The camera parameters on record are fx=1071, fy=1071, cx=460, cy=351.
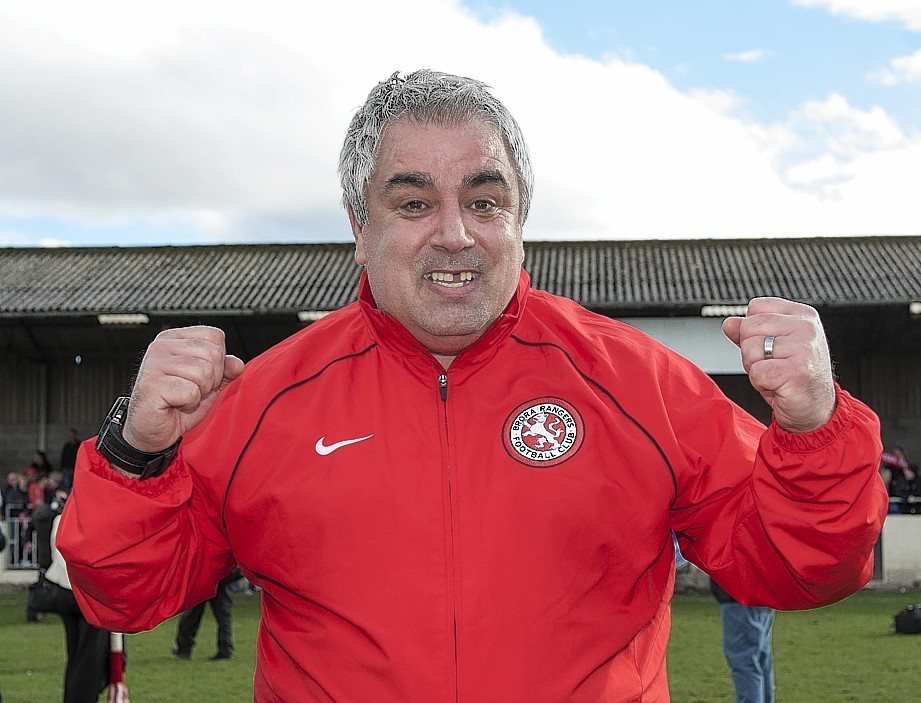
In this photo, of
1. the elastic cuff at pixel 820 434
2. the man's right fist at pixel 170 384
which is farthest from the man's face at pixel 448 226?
the elastic cuff at pixel 820 434

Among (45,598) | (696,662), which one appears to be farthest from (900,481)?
(45,598)

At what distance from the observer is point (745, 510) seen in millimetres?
2295

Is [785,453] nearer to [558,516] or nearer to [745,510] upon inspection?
[745,510]

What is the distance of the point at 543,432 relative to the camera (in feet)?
7.78

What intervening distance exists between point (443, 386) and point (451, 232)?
0.35m

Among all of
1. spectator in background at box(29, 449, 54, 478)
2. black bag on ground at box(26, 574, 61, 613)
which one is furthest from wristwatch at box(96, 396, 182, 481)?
spectator in background at box(29, 449, 54, 478)

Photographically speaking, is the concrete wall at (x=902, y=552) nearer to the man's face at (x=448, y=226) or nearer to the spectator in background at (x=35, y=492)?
the spectator in background at (x=35, y=492)

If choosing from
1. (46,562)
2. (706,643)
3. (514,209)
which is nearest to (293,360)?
(514,209)

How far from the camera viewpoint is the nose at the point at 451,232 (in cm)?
238

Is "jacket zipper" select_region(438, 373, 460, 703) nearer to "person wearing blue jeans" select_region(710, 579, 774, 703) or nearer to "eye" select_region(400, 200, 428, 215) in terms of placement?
"eye" select_region(400, 200, 428, 215)

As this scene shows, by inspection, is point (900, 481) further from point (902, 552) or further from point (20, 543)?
point (20, 543)

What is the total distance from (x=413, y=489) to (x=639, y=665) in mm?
642

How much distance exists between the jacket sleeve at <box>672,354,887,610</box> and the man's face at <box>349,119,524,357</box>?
0.49m

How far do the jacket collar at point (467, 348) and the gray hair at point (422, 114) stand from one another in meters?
0.23
